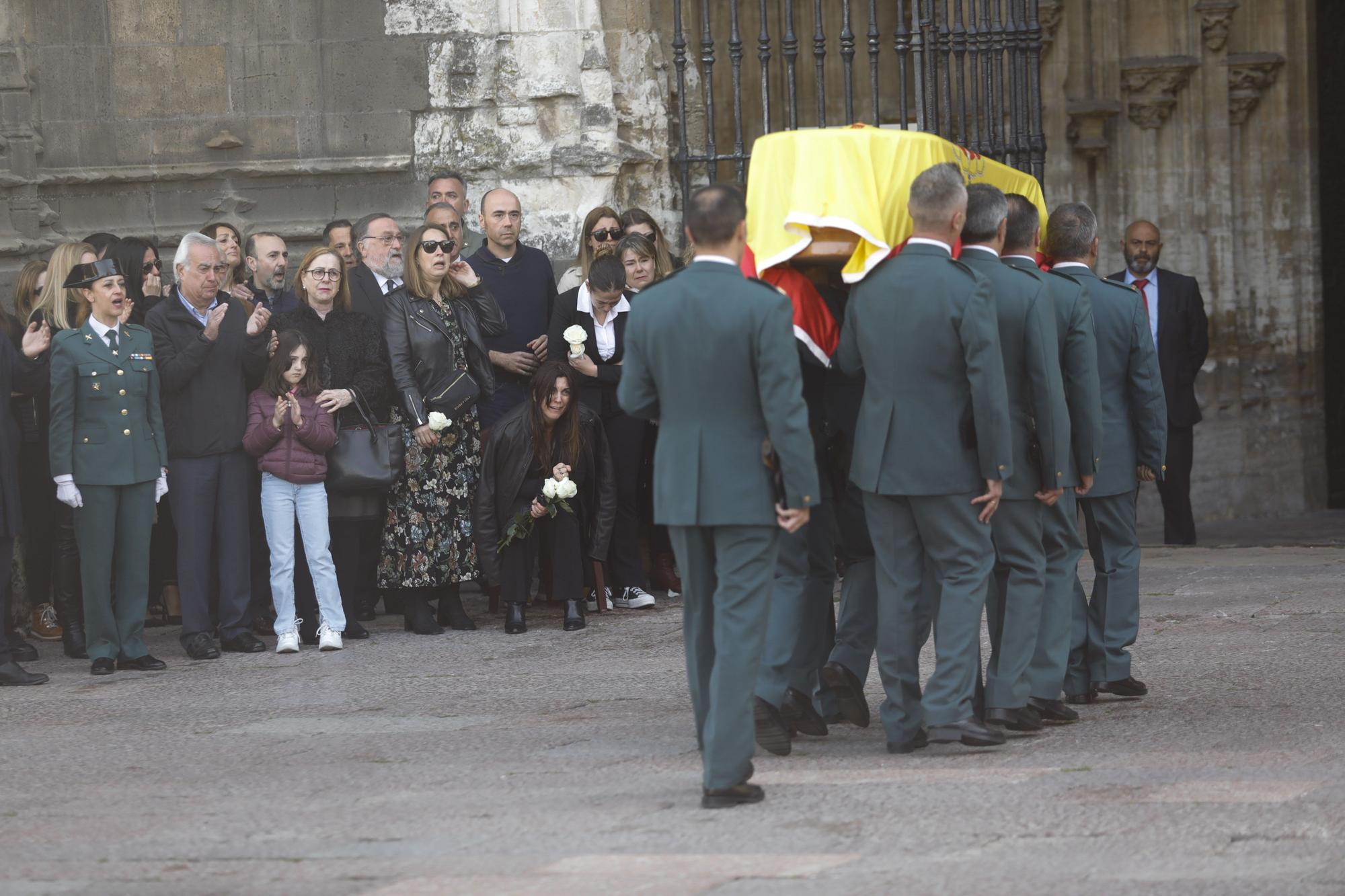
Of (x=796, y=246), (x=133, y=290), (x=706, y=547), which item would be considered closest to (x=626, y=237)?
(x=133, y=290)

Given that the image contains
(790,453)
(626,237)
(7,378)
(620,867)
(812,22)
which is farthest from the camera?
(812,22)

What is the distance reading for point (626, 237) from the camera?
10422 mm

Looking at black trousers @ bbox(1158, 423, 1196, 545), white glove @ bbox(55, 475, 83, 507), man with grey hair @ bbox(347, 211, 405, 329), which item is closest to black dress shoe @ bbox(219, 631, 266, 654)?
white glove @ bbox(55, 475, 83, 507)

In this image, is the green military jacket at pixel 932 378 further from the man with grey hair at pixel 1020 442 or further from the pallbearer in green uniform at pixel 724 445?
the pallbearer in green uniform at pixel 724 445

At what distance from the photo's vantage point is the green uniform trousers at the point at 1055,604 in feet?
23.0

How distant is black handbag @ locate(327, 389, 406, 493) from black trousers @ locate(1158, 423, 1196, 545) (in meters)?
4.90

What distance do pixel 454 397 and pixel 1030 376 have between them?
3808 millimetres

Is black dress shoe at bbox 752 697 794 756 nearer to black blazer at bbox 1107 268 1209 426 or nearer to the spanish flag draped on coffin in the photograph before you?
the spanish flag draped on coffin

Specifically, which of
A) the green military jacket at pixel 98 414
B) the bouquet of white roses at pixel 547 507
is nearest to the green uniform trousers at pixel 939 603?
the bouquet of white roses at pixel 547 507

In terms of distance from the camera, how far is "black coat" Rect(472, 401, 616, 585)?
9789mm

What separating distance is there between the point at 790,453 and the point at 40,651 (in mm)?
5181

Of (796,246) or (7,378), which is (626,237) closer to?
(7,378)

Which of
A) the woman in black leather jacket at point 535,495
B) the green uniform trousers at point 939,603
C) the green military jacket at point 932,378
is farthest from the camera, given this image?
the woman in black leather jacket at point 535,495

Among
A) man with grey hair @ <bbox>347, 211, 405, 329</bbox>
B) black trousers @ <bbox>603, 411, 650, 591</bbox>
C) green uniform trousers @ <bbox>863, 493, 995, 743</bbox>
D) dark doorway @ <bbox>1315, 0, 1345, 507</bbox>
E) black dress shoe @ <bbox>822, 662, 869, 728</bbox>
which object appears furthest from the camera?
dark doorway @ <bbox>1315, 0, 1345, 507</bbox>
